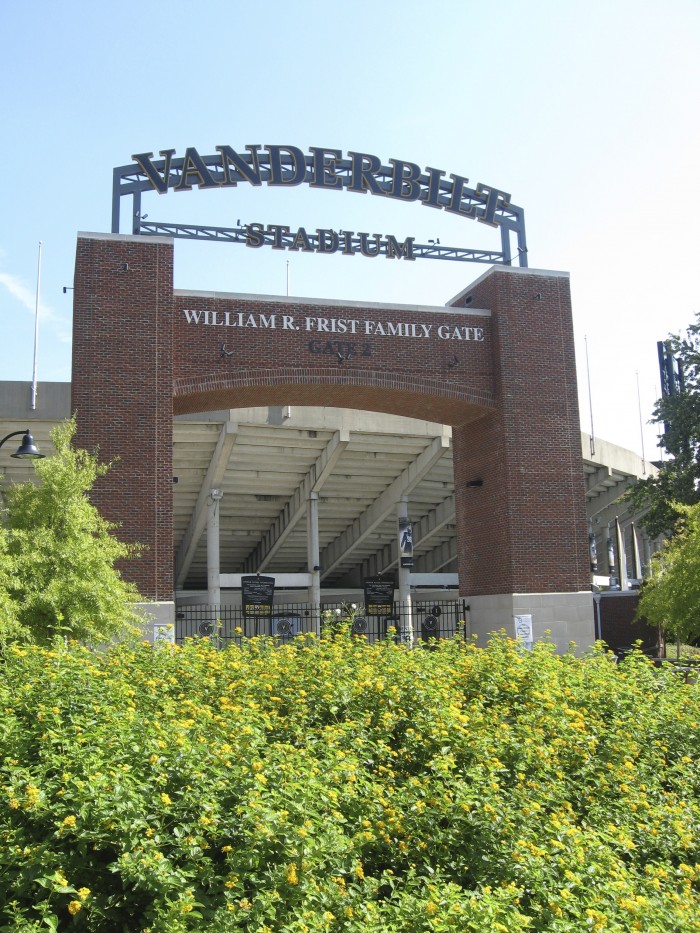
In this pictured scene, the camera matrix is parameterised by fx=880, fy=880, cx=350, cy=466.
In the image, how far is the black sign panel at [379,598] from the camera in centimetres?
2389

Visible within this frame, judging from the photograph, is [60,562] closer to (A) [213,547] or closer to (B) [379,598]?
(B) [379,598]

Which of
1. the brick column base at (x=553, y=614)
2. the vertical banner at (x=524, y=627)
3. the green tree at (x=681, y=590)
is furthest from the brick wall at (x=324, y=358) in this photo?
the green tree at (x=681, y=590)

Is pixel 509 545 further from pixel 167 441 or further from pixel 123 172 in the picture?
pixel 123 172

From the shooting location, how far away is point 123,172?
65.6 feet

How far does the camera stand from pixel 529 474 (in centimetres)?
2134

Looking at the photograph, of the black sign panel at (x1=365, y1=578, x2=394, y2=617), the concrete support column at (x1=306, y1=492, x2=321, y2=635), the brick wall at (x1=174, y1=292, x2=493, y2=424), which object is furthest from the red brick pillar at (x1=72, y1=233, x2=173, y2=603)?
the concrete support column at (x1=306, y1=492, x2=321, y2=635)

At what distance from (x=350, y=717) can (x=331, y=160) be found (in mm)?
16009

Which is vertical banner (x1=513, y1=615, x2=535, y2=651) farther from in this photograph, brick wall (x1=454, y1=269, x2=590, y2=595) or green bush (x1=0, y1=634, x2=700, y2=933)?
green bush (x1=0, y1=634, x2=700, y2=933)

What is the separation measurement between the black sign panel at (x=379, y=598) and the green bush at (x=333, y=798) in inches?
558

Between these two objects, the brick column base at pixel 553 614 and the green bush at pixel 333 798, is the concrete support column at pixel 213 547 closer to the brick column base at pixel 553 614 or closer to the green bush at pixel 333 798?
the brick column base at pixel 553 614

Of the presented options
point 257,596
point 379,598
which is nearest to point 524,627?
point 379,598

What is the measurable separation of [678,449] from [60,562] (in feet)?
79.6

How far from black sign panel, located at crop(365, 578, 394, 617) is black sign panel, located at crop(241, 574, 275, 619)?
2.90 metres

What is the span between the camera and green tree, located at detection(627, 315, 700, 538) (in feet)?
102
